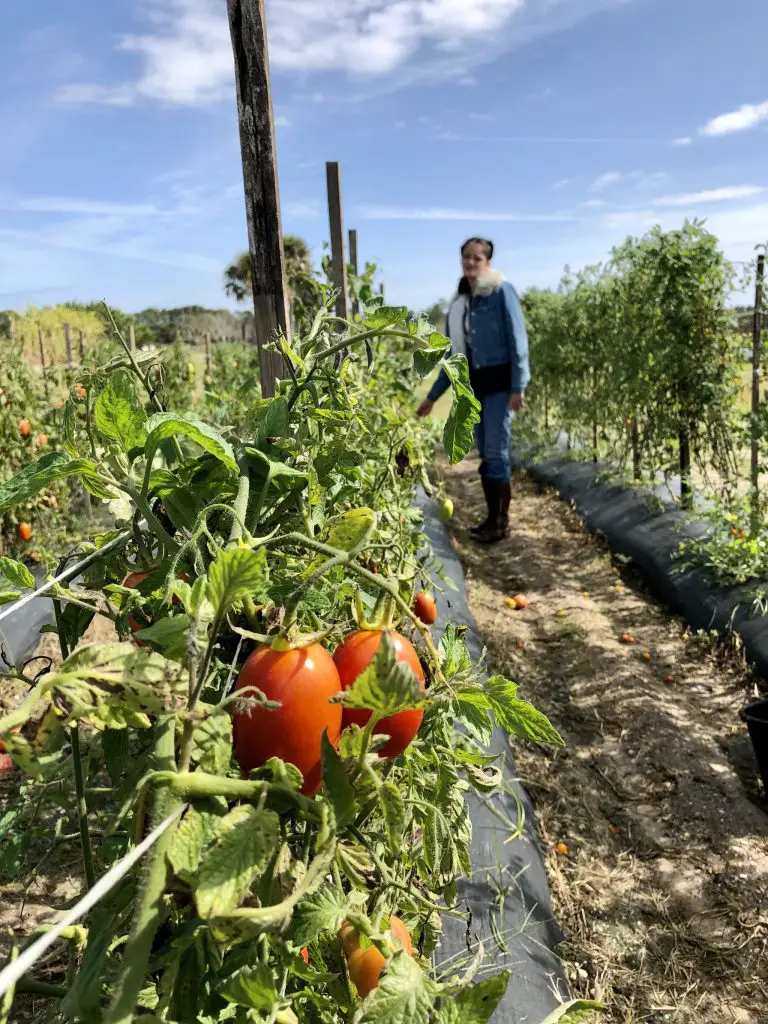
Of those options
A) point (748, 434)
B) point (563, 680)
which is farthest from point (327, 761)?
point (748, 434)

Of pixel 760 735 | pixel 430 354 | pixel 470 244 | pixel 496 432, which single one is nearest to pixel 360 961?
pixel 430 354

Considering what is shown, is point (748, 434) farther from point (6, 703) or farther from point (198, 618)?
point (198, 618)

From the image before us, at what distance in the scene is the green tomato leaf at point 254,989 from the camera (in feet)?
1.73

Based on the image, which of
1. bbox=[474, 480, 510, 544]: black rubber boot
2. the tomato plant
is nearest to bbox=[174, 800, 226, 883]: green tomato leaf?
the tomato plant

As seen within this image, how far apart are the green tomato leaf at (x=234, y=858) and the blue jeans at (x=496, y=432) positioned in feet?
16.0

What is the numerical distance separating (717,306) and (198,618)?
16.5 ft

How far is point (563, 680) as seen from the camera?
353 cm

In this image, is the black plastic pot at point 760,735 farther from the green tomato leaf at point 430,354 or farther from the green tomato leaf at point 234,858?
the green tomato leaf at point 234,858

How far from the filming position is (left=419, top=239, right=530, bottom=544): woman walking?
5.08 metres

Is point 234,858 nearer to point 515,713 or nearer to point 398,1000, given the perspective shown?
point 398,1000


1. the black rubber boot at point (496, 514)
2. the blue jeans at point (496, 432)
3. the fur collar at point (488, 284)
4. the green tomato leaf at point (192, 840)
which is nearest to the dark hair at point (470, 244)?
the fur collar at point (488, 284)

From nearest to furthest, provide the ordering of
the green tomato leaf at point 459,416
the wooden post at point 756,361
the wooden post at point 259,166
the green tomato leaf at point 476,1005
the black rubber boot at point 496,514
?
the green tomato leaf at point 476,1005 < the green tomato leaf at point 459,416 < the wooden post at point 259,166 < the wooden post at point 756,361 < the black rubber boot at point 496,514

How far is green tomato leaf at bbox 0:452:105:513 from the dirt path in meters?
1.83

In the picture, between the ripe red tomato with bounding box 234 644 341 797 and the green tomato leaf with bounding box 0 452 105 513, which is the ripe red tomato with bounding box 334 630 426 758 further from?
the green tomato leaf with bounding box 0 452 105 513
